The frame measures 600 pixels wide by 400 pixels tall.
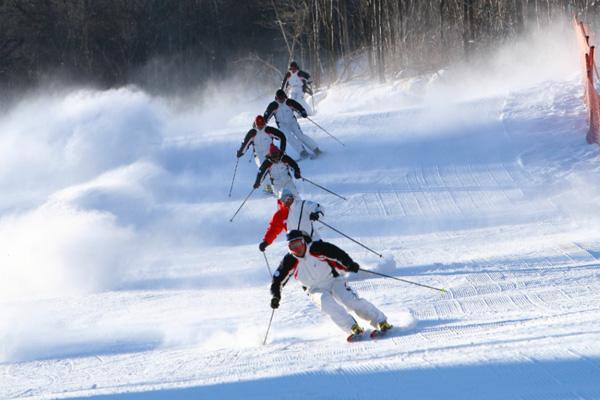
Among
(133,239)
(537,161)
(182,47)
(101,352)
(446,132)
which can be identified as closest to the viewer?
(101,352)

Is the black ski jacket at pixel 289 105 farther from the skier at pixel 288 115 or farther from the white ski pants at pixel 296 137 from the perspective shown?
the white ski pants at pixel 296 137

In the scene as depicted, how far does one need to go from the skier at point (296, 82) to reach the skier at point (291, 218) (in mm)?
11728

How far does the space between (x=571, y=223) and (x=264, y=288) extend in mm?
5180

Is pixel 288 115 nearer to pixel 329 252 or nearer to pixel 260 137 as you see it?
pixel 260 137

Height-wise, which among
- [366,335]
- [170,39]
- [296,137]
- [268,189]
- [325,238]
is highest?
[170,39]

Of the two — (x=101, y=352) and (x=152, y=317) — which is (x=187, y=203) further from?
(x=101, y=352)

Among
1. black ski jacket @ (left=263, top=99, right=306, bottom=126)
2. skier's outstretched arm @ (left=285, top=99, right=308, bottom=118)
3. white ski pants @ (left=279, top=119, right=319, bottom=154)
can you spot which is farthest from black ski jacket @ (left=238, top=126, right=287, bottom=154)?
white ski pants @ (left=279, top=119, right=319, bottom=154)

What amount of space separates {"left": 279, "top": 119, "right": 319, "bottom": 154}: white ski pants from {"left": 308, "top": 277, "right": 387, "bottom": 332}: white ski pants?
9.91 meters

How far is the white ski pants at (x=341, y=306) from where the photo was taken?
327 inches

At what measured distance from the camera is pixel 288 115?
715 inches

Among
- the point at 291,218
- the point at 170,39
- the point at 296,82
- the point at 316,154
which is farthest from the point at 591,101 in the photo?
the point at 170,39

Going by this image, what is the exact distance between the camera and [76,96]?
25.8m

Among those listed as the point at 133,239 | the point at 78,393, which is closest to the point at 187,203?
the point at 133,239

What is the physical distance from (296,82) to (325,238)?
27.6 feet
